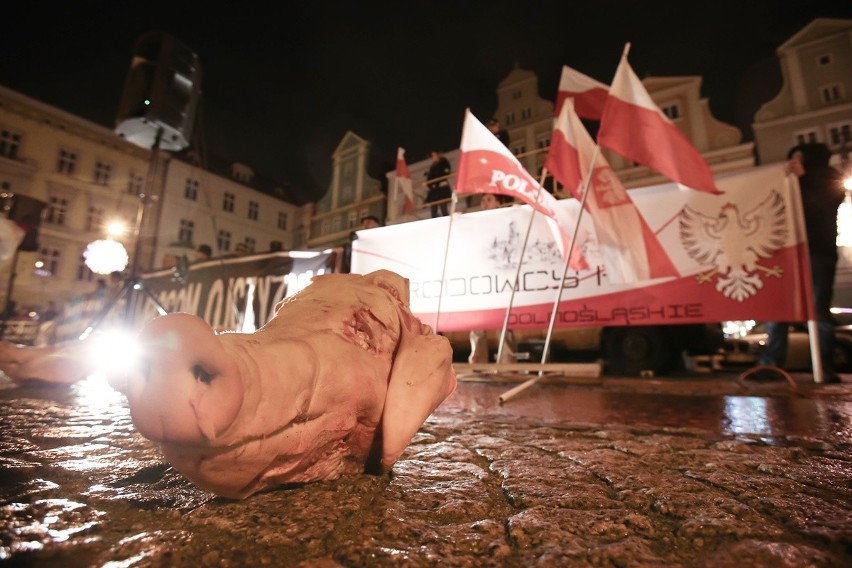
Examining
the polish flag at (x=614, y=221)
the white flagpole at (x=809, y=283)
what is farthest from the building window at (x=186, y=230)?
the white flagpole at (x=809, y=283)

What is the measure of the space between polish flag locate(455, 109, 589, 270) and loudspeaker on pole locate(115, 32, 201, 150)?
3.52 meters

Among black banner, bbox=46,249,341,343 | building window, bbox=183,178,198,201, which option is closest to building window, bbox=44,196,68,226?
building window, bbox=183,178,198,201

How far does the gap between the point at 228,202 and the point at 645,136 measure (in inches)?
1168

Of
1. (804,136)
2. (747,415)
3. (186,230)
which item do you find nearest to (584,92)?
(747,415)

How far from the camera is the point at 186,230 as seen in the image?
25344mm

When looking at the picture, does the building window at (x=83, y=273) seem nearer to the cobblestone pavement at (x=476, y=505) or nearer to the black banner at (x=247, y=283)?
the black banner at (x=247, y=283)

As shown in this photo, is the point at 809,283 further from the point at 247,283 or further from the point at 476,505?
the point at 247,283

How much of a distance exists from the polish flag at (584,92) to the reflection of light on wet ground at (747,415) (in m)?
2.74

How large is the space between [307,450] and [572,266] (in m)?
3.83

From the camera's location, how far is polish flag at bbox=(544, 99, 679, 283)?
3383mm

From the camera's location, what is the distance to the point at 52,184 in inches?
827

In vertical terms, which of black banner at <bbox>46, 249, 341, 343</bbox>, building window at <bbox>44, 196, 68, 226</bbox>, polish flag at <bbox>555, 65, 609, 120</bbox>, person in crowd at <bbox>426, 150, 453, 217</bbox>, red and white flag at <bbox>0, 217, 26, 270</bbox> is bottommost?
black banner at <bbox>46, 249, 341, 343</bbox>

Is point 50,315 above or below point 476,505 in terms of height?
above

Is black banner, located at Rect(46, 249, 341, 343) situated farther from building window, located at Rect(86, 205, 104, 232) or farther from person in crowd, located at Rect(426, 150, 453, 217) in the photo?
building window, located at Rect(86, 205, 104, 232)
